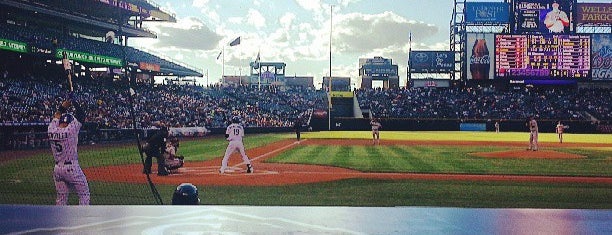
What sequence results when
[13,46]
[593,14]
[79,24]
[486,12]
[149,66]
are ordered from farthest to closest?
[593,14] < [486,12] < [149,66] < [79,24] < [13,46]

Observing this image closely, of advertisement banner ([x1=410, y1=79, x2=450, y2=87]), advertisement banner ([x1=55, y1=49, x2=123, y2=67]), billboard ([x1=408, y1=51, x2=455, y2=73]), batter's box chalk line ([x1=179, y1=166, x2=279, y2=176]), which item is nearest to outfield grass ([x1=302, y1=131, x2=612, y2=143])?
advertisement banner ([x1=55, y1=49, x2=123, y2=67])

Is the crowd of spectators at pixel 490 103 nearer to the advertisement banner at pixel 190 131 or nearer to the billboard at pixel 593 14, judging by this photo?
the billboard at pixel 593 14

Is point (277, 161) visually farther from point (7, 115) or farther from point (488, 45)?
point (488, 45)

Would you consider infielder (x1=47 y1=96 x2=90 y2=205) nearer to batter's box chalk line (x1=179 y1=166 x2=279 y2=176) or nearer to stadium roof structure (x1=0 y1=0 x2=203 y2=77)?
batter's box chalk line (x1=179 y1=166 x2=279 y2=176)

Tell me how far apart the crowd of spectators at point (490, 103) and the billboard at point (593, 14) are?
287 inches

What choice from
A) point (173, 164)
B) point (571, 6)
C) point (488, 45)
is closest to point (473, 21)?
point (488, 45)

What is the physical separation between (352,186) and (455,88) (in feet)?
170

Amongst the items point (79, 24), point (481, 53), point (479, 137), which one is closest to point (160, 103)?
point (79, 24)

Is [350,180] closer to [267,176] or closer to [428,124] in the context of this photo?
[267,176]

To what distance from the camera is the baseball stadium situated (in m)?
3.26

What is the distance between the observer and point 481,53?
5338 cm

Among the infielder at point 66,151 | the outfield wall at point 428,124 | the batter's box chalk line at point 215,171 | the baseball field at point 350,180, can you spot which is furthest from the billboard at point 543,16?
the infielder at point 66,151

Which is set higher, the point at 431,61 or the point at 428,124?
the point at 431,61

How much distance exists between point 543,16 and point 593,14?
7.96m
